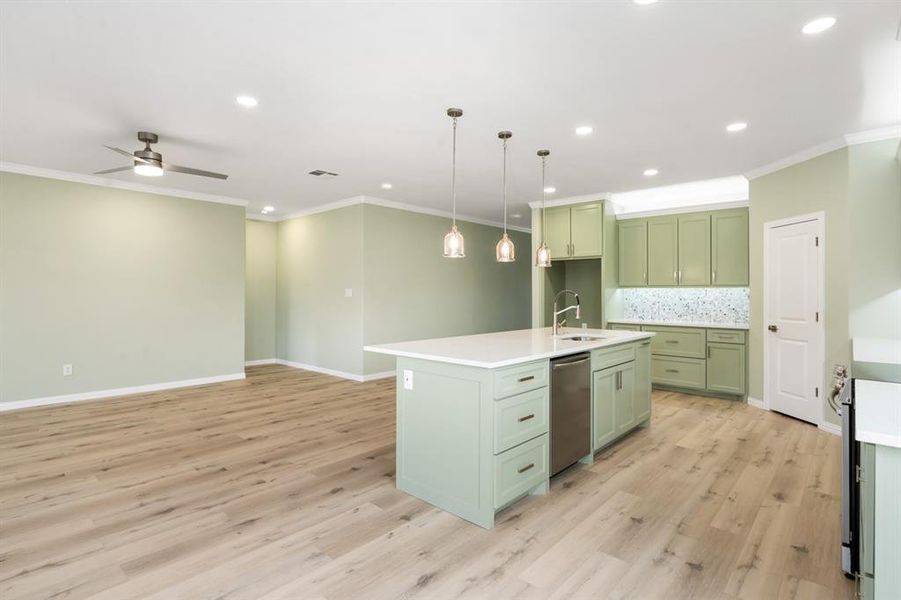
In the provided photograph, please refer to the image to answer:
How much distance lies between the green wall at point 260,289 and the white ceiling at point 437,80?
314 centimetres

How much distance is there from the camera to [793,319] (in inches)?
177

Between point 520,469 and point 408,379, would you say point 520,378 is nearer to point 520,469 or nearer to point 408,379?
point 520,469

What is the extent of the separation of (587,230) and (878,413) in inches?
202

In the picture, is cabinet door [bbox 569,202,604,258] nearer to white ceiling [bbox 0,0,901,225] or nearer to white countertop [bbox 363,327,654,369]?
white ceiling [bbox 0,0,901,225]

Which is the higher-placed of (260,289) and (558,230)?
(558,230)

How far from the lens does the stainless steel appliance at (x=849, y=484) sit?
71.6 inches

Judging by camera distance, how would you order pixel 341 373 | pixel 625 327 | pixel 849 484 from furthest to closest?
pixel 341 373 → pixel 625 327 → pixel 849 484

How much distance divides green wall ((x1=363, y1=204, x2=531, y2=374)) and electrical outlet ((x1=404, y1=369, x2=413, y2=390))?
145 inches

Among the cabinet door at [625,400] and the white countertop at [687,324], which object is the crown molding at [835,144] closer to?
the white countertop at [687,324]

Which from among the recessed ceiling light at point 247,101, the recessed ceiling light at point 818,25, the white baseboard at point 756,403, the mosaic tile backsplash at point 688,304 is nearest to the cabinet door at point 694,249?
the mosaic tile backsplash at point 688,304

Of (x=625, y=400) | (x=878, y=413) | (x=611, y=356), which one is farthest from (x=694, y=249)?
(x=878, y=413)

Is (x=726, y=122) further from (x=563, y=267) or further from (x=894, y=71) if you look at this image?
(x=563, y=267)

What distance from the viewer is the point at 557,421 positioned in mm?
2953

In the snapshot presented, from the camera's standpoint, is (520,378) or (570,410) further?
(570,410)
